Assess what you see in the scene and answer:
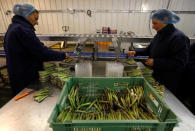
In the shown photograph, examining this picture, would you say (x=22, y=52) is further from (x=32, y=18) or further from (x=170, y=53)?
(x=170, y=53)

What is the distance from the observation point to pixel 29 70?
71.5 inches

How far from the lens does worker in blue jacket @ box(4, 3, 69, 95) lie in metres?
1.62

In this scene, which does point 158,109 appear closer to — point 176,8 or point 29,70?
point 29,70

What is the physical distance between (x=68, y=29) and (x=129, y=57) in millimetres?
2974

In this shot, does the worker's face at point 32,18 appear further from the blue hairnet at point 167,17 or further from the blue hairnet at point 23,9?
the blue hairnet at point 167,17

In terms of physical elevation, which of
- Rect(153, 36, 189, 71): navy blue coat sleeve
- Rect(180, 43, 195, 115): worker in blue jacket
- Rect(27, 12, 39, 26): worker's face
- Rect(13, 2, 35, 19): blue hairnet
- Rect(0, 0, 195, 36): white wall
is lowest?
Rect(180, 43, 195, 115): worker in blue jacket

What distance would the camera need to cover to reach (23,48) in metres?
1.71

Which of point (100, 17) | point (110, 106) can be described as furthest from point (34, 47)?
point (100, 17)

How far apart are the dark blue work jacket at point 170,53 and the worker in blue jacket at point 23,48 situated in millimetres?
1559

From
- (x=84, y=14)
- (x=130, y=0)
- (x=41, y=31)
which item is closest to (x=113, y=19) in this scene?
(x=130, y=0)

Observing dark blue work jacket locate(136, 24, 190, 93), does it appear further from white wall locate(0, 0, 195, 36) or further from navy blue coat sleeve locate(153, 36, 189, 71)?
white wall locate(0, 0, 195, 36)

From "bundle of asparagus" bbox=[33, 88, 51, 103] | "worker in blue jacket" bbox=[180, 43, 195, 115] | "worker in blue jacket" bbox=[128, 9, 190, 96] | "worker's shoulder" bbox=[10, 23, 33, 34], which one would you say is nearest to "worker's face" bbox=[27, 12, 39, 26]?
"worker's shoulder" bbox=[10, 23, 33, 34]

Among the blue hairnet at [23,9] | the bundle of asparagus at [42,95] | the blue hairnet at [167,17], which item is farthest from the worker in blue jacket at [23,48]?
the blue hairnet at [167,17]

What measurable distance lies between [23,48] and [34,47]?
22cm
